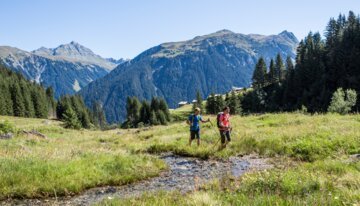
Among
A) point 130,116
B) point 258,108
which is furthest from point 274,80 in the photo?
point 130,116

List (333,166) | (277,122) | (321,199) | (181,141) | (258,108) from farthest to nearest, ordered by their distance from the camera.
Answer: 1. (258,108)
2. (277,122)
3. (181,141)
4. (333,166)
5. (321,199)

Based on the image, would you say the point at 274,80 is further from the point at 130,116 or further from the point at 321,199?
the point at 321,199

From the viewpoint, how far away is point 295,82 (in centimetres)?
11944

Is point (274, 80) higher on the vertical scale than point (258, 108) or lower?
higher

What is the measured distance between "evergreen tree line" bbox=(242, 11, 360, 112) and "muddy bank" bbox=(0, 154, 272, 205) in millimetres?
85926

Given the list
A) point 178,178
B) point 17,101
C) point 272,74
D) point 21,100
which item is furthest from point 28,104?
point 178,178

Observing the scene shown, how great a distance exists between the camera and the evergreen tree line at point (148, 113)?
12606 cm

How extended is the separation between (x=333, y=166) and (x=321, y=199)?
219 inches

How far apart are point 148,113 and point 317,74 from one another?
61.1 metres

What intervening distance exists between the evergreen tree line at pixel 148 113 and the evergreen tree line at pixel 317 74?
3221 centimetres

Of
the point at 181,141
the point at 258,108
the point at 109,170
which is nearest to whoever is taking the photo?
the point at 109,170

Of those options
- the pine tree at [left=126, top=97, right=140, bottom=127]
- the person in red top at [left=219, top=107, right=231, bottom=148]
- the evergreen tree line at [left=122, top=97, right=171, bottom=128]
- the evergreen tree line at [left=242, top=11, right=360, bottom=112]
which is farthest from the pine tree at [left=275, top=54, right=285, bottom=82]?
the person in red top at [left=219, top=107, right=231, bottom=148]

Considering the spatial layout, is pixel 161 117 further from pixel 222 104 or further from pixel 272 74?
pixel 272 74

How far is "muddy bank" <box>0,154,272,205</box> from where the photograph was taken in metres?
11.0
